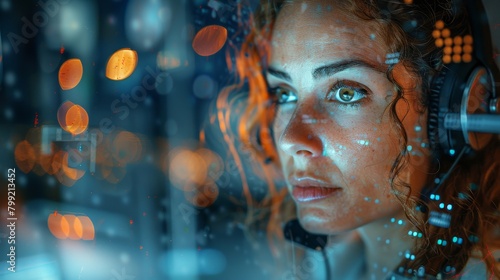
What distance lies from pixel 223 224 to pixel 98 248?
29 centimetres

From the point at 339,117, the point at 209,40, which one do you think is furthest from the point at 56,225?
the point at 339,117

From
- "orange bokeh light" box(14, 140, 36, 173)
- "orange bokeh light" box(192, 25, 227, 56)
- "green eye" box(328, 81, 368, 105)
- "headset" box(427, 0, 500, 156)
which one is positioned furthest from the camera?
"orange bokeh light" box(192, 25, 227, 56)

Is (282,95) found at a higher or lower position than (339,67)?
lower

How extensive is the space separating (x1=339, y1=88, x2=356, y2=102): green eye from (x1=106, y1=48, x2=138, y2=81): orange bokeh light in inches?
19.0

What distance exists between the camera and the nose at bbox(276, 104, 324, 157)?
843 mm

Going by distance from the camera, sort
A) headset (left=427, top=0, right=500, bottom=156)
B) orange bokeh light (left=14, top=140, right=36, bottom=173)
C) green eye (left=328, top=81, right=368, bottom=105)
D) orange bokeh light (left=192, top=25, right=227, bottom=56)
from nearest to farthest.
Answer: headset (left=427, top=0, right=500, bottom=156) → green eye (left=328, top=81, right=368, bottom=105) → orange bokeh light (left=14, top=140, right=36, bottom=173) → orange bokeh light (left=192, top=25, right=227, bottom=56)

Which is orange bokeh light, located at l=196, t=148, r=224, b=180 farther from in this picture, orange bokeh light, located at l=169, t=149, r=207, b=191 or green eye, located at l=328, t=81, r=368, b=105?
green eye, located at l=328, t=81, r=368, b=105

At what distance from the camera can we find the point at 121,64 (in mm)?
997

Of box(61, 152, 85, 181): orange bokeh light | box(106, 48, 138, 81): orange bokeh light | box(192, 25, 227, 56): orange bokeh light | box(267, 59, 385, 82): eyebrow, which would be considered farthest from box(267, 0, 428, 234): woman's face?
box(61, 152, 85, 181): orange bokeh light

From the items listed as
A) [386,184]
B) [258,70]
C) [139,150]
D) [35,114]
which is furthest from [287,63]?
[35,114]

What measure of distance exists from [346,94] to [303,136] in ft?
0.38

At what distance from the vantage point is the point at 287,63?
0.87 metres

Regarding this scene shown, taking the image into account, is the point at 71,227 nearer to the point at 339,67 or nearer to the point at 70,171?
the point at 70,171

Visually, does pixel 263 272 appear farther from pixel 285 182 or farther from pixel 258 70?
pixel 258 70
